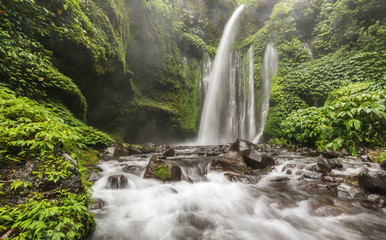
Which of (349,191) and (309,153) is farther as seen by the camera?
(309,153)

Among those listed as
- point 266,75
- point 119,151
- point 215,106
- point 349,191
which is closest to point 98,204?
point 349,191

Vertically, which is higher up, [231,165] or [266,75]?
[266,75]

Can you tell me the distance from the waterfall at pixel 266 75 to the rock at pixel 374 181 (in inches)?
305

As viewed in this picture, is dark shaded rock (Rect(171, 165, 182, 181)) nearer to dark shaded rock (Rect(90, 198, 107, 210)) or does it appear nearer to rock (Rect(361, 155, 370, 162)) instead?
dark shaded rock (Rect(90, 198, 107, 210))

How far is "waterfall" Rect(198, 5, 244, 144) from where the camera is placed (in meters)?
13.2

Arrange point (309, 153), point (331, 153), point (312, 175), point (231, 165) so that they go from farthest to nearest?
point (309, 153)
point (331, 153)
point (231, 165)
point (312, 175)

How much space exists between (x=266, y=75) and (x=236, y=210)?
11.0m

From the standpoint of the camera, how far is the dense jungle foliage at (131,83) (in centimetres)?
184

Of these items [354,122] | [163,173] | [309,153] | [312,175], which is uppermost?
[354,122]

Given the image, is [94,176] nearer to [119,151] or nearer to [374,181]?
[119,151]

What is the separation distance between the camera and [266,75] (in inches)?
468

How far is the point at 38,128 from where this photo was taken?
2000 millimetres

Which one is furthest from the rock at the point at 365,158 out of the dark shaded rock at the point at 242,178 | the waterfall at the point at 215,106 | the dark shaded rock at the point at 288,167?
the waterfall at the point at 215,106

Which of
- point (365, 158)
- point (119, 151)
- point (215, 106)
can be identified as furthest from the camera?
point (215, 106)
